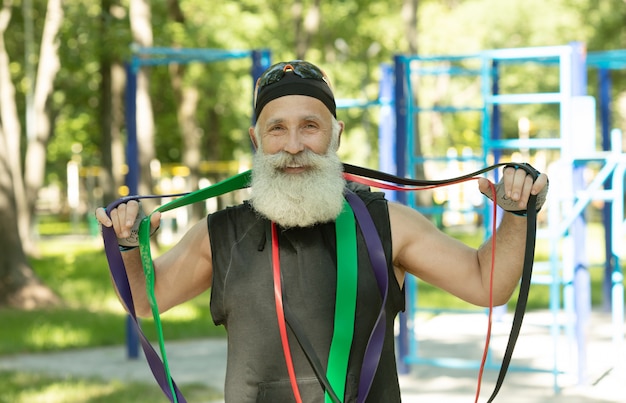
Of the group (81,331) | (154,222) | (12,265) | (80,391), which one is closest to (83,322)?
(81,331)

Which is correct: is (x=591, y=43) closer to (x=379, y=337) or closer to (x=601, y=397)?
(x=601, y=397)

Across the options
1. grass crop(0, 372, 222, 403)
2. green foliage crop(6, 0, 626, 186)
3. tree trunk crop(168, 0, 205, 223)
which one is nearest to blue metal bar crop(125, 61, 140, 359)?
grass crop(0, 372, 222, 403)

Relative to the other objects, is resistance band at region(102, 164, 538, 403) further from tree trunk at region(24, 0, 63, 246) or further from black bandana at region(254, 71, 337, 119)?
tree trunk at region(24, 0, 63, 246)

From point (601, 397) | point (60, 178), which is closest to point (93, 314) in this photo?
point (601, 397)

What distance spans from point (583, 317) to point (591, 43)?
2500cm

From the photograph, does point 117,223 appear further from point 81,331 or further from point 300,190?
point 81,331

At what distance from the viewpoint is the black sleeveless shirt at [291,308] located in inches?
106

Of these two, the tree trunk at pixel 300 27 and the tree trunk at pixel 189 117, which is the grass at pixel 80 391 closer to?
the tree trunk at pixel 300 27

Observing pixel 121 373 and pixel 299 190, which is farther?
pixel 121 373

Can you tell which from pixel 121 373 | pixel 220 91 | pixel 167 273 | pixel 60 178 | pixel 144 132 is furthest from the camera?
pixel 60 178

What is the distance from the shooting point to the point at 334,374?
8.64 ft

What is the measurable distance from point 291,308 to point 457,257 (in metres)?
0.49

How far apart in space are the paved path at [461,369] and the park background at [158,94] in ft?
1.76

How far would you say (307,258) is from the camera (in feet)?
9.02
